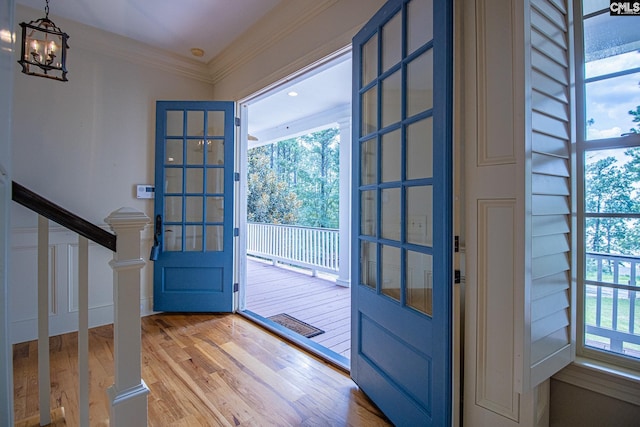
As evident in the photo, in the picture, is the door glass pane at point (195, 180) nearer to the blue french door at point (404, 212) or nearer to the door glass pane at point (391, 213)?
the blue french door at point (404, 212)

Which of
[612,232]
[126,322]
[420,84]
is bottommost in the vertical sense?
[126,322]

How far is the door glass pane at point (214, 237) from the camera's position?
333cm

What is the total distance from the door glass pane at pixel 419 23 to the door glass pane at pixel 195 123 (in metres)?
2.58

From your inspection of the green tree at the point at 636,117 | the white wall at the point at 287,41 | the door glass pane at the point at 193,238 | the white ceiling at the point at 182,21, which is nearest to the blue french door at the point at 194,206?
the door glass pane at the point at 193,238

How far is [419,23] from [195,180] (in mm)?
2776

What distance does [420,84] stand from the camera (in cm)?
149

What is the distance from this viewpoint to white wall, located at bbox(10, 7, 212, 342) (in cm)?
258

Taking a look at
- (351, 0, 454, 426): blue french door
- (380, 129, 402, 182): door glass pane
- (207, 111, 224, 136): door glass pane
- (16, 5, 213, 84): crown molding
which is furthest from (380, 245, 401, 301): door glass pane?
(16, 5, 213, 84): crown molding

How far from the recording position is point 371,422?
64.4 inches

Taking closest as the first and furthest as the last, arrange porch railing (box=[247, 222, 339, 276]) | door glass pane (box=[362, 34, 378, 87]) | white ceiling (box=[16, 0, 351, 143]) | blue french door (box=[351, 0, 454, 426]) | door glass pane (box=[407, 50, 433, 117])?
blue french door (box=[351, 0, 454, 426]) → door glass pane (box=[407, 50, 433, 117]) → door glass pane (box=[362, 34, 378, 87]) → white ceiling (box=[16, 0, 351, 143]) → porch railing (box=[247, 222, 339, 276])

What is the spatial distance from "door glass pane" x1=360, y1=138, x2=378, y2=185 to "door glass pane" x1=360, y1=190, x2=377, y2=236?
87mm

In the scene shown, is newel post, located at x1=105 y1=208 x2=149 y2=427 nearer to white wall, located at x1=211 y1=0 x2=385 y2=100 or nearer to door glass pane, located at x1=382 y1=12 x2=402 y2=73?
door glass pane, located at x1=382 y1=12 x2=402 y2=73

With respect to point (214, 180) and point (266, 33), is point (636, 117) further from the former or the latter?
point (214, 180)

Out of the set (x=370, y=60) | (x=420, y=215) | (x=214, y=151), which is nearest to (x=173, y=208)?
(x=214, y=151)
